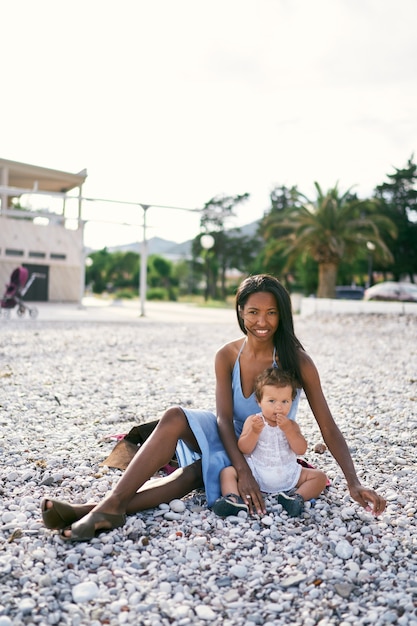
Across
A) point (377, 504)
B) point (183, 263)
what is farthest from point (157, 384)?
point (183, 263)

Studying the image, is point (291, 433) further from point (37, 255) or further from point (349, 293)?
point (349, 293)

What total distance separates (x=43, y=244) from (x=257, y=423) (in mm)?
24969

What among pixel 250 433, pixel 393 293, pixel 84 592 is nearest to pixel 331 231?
pixel 393 293

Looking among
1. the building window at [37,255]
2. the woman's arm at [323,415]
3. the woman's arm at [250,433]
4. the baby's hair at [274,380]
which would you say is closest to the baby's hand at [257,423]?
the woman's arm at [250,433]

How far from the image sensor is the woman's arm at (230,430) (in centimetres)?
275

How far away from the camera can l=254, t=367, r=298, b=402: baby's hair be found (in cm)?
283

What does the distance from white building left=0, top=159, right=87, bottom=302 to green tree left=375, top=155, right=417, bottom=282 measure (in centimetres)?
2075

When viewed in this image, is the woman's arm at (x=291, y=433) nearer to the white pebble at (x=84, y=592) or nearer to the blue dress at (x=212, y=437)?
the blue dress at (x=212, y=437)

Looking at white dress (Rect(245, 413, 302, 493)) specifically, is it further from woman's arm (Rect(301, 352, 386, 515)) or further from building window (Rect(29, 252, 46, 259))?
building window (Rect(29, 252, 46, 259))

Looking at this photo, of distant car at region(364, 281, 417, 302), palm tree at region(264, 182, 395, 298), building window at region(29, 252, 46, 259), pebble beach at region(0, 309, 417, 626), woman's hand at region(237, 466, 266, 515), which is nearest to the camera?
pebble beach at region(0, 309, 417, 626)

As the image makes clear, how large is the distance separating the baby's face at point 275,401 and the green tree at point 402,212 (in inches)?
1490

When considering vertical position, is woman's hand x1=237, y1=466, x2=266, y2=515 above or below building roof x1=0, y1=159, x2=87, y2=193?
below

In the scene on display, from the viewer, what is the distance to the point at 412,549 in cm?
250

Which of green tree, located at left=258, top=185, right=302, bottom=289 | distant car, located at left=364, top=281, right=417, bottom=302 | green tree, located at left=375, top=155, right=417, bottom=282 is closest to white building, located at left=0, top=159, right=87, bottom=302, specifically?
green tree, located at left=258, top=185, right=302, bottom=289
